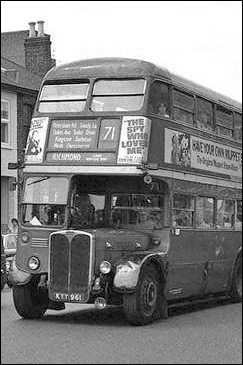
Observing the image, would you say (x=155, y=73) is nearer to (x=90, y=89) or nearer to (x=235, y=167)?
(x=90, y=89)

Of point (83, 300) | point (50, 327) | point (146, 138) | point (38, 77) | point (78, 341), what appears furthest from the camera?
point (38, 77)

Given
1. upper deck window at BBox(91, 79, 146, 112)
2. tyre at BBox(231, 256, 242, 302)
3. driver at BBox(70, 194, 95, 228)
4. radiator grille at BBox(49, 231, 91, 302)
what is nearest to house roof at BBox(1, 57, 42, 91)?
upper deck window at BBox(91, 79, 146, 112)

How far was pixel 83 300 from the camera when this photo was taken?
332 inches

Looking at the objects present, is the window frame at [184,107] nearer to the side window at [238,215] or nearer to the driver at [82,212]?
the driver at [82,212]

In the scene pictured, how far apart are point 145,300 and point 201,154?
2.47 metres

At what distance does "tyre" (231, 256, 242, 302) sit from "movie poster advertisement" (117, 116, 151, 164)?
3.65 m

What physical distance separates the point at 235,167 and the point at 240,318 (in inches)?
118

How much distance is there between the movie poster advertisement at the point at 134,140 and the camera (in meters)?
8.89

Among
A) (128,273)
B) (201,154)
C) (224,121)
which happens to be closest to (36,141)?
(128,273)

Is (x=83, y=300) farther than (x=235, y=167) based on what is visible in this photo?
No

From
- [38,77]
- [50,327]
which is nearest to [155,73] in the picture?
[38,77]

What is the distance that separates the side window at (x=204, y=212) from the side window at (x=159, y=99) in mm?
1553

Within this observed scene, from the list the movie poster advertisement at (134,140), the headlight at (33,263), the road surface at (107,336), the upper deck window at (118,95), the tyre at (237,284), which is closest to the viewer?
the road surface at (107,336)

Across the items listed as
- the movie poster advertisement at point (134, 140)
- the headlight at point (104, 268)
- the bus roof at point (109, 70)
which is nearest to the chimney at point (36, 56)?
the bus roof at point (109, 70)
